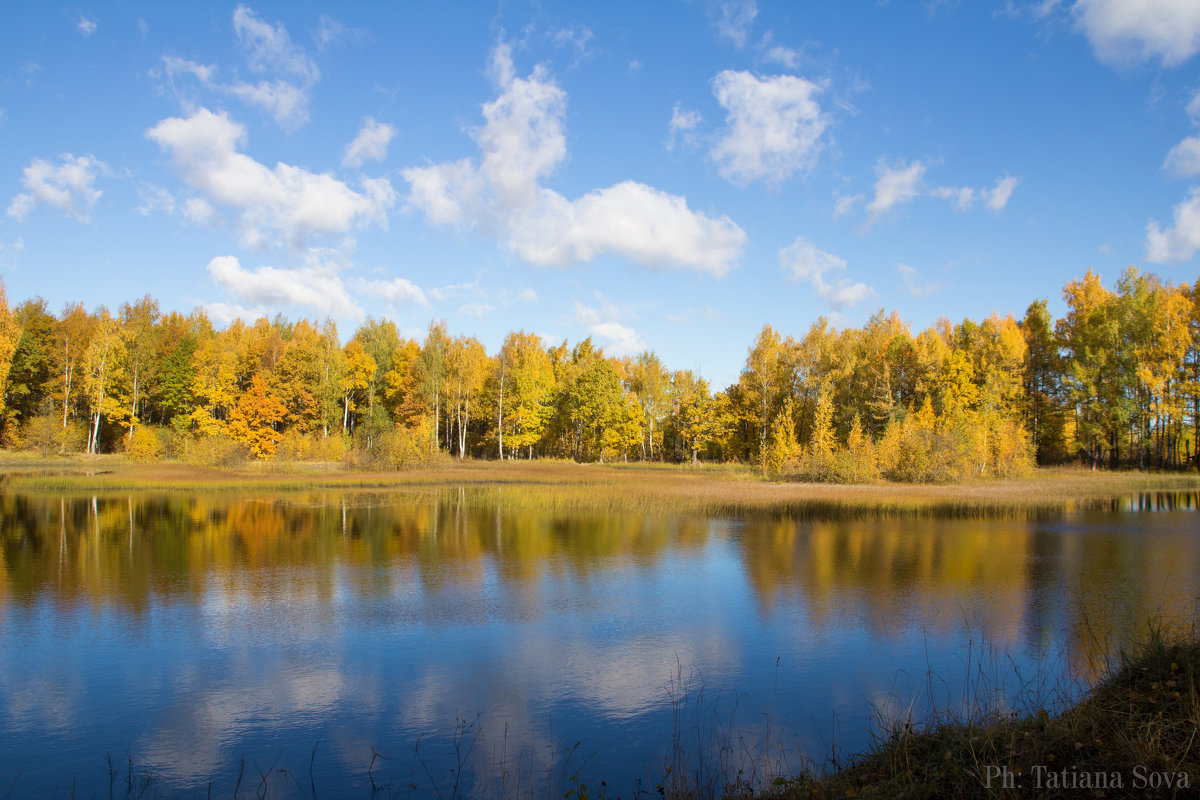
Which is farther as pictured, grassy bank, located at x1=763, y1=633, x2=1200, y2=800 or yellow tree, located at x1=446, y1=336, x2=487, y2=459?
yellow tree, located at x1=446, y1=336, x2=487, y2=459

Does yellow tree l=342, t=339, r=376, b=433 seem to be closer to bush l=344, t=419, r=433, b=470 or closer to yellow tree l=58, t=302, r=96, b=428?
bush l=344, t=419, r=433, b=470

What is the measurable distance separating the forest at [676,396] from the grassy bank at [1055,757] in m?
34.9

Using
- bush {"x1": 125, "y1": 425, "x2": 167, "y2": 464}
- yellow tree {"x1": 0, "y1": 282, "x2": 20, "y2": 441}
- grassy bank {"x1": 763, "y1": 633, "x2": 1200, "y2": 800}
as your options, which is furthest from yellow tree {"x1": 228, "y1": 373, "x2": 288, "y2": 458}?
grassy bank {"x1": 763, "y1": 633, "x2": 1200, "y2": 800}

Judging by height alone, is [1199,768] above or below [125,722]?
above

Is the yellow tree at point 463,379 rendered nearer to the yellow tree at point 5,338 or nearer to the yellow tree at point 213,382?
the yellow tree at point 213,382

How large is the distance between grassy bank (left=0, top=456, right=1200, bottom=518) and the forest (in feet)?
10.4

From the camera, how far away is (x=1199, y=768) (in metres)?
5.15

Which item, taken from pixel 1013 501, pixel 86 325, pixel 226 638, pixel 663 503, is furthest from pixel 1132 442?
Answer: pixel 86 325

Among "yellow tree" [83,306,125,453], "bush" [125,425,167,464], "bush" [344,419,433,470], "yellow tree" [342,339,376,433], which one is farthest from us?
"yellow tree" [342,339,376,433]

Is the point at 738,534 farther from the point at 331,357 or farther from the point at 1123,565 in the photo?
the point at 331,357

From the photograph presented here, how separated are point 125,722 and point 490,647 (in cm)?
493

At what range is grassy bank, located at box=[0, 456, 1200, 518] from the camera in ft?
100

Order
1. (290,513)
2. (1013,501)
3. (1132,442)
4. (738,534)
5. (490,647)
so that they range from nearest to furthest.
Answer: (490,647) < (738,534) < (290,513) < (1013,501) < (1132,442)

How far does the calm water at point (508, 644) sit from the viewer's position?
758 cm
